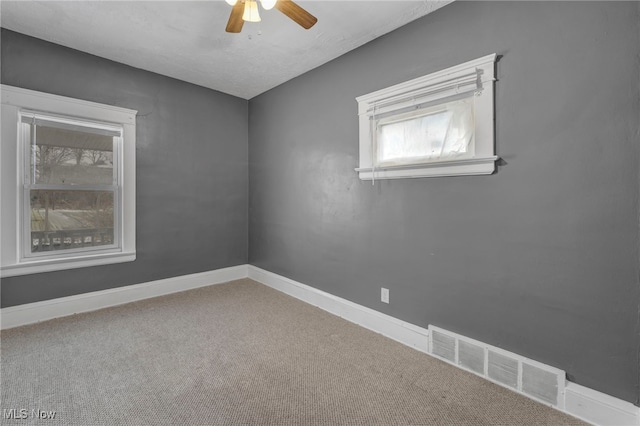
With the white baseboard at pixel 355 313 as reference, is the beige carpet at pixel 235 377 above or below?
below

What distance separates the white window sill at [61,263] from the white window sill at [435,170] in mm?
2729

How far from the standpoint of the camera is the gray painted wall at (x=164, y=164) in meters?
2.68

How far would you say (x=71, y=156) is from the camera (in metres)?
2.87

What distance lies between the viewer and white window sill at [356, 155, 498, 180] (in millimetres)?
1908

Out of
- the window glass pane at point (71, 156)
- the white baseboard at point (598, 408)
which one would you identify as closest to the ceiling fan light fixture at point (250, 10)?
the window glass pane at point (71, 156)

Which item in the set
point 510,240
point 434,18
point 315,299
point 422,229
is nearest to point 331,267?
point 315,299

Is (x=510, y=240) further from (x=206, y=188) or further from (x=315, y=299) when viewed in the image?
(x=206, y=188)

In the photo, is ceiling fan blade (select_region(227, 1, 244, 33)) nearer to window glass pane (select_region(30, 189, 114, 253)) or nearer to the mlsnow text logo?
window glass pane (select_region(30, 189, 114, 253))

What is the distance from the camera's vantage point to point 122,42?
2.69 m

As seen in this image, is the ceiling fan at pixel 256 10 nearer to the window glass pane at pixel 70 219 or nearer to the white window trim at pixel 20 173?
the white window trim at pixel 20 173

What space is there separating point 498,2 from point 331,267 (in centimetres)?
249

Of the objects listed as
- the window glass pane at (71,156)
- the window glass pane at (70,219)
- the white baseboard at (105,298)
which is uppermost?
the window glass pane at (71,156)

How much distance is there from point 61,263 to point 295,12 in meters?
3.10

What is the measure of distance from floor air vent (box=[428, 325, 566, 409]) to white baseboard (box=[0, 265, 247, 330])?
9.31 ft
